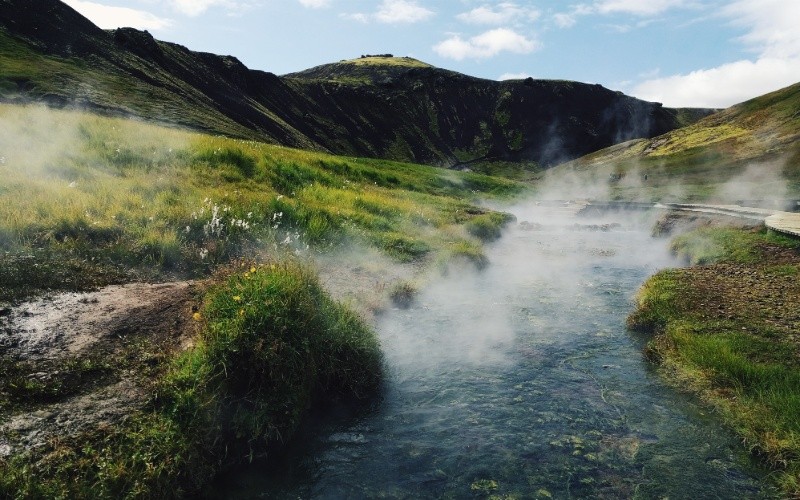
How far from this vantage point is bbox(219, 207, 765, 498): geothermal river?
6754mm

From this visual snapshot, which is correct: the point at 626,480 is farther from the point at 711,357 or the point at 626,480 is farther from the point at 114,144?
the point at 114,144

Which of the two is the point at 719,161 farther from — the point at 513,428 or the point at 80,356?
the point at 80,356

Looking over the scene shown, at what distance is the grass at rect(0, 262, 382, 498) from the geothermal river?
593mm

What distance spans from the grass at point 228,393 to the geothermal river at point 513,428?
0.59 metres

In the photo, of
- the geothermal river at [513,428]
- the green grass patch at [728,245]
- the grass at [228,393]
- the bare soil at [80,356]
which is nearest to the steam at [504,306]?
the geothermal river at [513,428]

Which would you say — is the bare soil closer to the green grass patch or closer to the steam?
the steam

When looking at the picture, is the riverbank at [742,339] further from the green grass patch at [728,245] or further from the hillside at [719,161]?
the hillside at [719,161]

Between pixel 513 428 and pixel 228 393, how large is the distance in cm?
486

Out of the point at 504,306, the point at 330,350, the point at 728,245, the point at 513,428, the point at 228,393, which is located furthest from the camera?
the point at 728,245

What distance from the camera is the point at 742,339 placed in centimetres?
1048

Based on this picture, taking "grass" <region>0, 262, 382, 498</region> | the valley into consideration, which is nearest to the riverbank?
the valley

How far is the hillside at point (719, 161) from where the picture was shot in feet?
219

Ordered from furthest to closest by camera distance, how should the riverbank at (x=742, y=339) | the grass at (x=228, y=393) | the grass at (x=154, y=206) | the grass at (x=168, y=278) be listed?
the grass at (x=154, y=206), the riverbank at (x=742, y=339), the grass at (x=168, y=278), the grass at (x=228, y=393)

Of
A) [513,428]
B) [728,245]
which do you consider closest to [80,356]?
[513,428]
